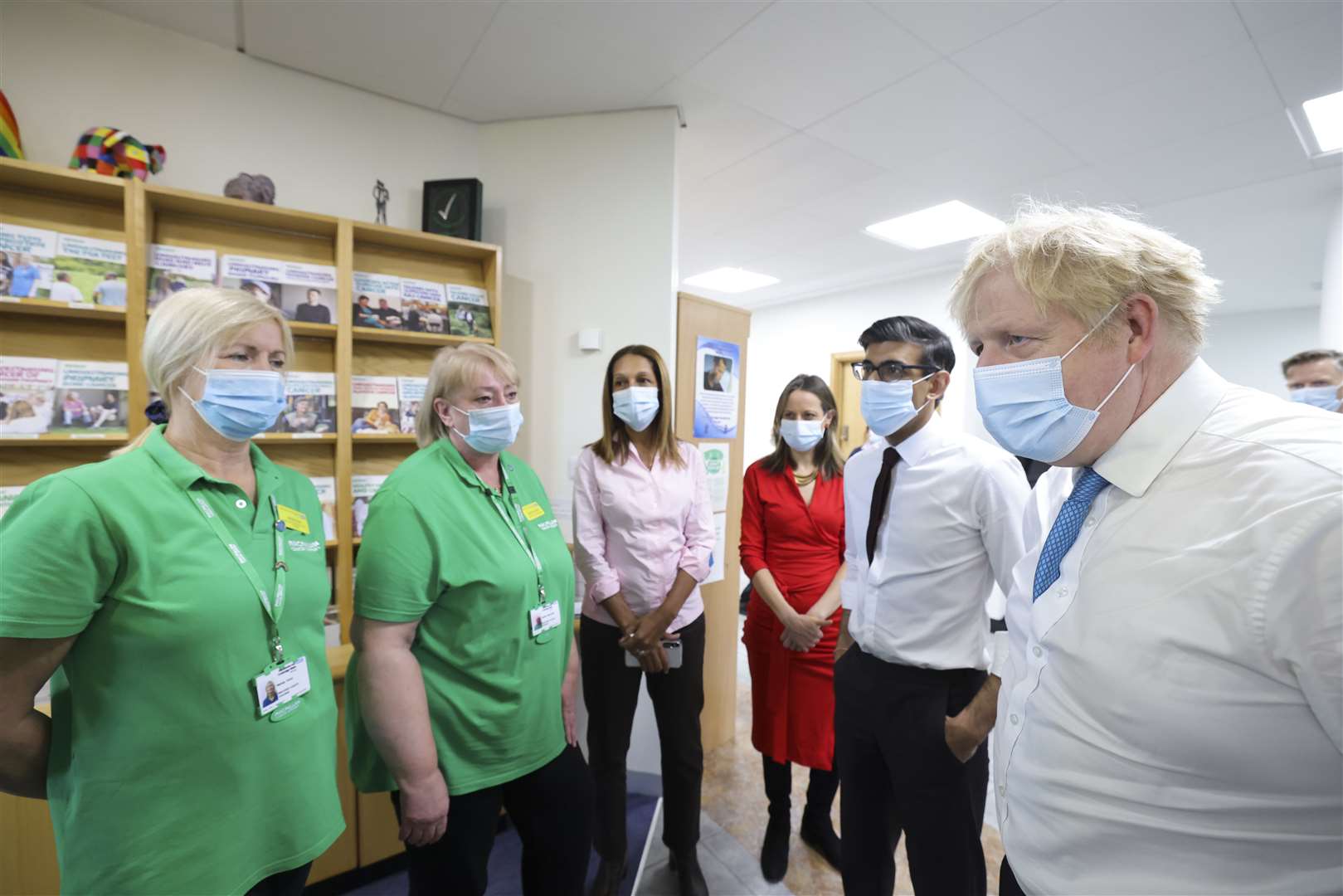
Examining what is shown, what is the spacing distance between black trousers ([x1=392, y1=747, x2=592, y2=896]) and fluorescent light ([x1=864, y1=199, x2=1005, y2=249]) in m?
4.27

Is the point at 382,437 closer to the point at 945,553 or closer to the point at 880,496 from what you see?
the point at 880,496

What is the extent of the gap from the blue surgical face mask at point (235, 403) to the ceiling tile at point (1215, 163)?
14.1ft

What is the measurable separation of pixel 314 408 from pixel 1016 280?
2.59 meters

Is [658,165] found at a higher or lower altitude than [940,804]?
higher

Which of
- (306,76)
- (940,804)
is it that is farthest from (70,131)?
(940,804)

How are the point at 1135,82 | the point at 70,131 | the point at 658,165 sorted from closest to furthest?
the point at 70,131 → the point at 1135,82 → the point at 658,165

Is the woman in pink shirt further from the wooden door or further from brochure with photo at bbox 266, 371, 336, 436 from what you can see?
the wooden door

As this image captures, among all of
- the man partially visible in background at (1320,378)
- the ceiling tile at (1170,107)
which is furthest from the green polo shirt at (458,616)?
the man partially visible in background at (1320,378)

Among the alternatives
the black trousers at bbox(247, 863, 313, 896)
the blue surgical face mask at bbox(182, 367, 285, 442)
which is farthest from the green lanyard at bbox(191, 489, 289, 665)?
the black trousers at bbox(247, 863, 313, 896)

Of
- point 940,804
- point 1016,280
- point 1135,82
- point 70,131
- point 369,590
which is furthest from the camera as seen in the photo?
point 1135,82

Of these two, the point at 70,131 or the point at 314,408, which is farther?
the point at 314,408

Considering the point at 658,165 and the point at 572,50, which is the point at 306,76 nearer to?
the point at 572,50

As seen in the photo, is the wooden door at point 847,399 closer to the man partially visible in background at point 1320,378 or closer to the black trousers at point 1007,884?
the man partially visible in background at point 1320,378

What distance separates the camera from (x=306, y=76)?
2588 mm
